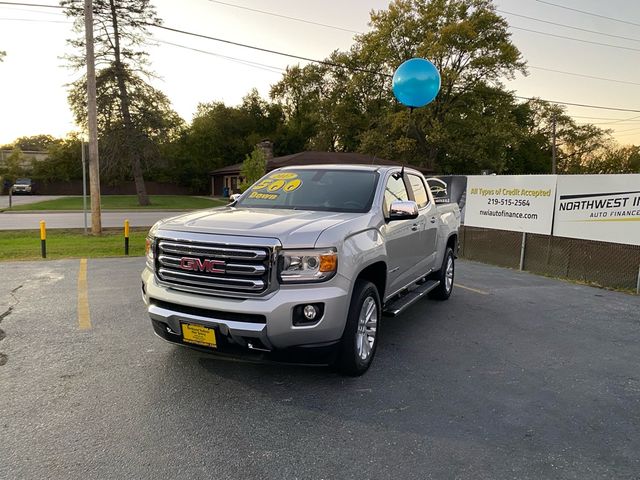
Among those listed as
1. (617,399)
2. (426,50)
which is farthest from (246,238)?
(426,50)

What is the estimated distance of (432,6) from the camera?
36.7 meters

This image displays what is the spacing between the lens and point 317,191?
499cm

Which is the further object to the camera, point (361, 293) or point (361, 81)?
point (361, 81)

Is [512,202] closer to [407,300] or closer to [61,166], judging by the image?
[407,300]

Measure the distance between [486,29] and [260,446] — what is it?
132ft

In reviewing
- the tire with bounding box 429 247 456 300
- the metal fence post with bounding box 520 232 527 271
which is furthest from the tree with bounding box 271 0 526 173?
the tire with bounding box 429 247 456 300

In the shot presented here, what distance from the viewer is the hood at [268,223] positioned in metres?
3.56

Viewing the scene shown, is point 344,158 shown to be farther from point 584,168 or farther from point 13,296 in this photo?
point 584,168

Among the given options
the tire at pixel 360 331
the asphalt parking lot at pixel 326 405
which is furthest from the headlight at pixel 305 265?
the asphalt parking lot at pixel 326 405

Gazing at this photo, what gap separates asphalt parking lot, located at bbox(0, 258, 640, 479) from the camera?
111 inches

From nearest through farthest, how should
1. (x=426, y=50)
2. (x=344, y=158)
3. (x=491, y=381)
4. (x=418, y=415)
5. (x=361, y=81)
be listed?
1. (x=418, y=415)
2. (x=491, y=381)
3. (x=344, y=158)
4. (x=426, y=50)
5. (x=361, y=81)

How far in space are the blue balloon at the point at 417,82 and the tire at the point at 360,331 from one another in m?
8.95

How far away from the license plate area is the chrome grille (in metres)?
0.30

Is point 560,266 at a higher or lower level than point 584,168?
lower
